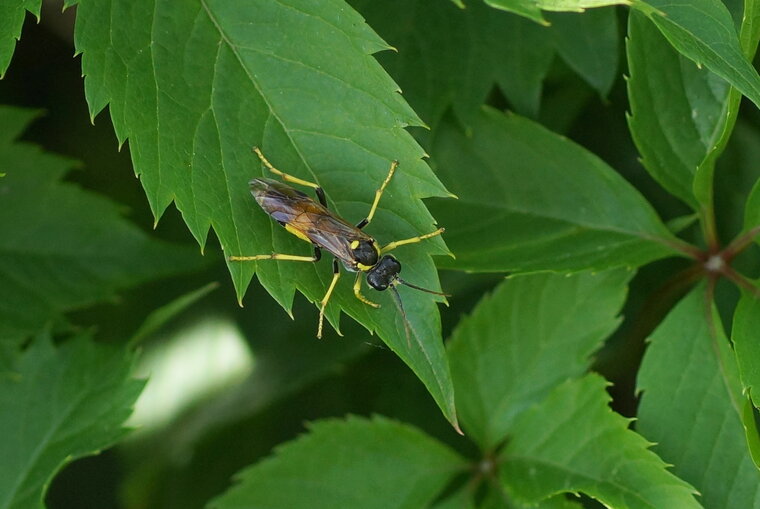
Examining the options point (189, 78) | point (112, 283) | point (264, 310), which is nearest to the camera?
point (189, 78)

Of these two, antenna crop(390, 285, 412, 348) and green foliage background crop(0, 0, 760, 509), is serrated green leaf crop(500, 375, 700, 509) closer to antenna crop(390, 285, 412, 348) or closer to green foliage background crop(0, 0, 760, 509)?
green foliage background crop(0, 0, 760, 509)

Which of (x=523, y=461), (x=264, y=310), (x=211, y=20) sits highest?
(x=211, y=20)

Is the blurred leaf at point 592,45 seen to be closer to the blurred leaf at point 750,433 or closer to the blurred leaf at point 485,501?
the blurred leaf at point 750,433

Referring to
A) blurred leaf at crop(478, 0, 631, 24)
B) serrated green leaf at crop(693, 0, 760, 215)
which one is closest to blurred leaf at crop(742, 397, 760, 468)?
serrated green leaf at crop(693, 0, 760, 215)

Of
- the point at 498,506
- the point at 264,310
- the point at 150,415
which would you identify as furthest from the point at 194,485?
the point at 498,506

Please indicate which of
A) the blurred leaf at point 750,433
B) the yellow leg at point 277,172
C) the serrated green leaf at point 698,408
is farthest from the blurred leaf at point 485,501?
the yellow leg at point 277,172

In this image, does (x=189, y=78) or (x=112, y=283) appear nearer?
(x=189, y=78)

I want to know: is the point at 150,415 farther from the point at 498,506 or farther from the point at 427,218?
the point at 427,218
